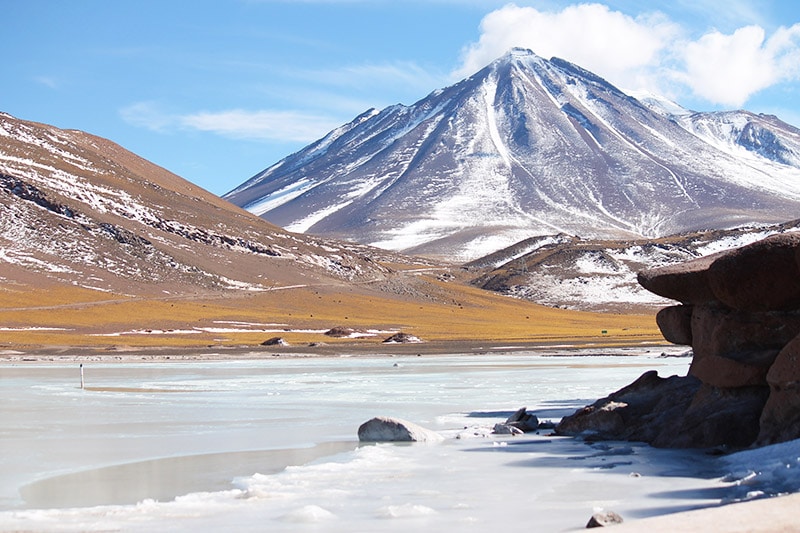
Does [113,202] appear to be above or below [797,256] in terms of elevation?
above

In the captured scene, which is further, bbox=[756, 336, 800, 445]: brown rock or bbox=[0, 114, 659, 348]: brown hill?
bbox=[0, 114, 659, 348]: brown hill

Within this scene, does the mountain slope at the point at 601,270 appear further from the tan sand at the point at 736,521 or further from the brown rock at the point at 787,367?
the tan sand at the point at 736,521

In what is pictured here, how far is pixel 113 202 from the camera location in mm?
130375

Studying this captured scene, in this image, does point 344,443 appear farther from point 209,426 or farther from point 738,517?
point 738,517

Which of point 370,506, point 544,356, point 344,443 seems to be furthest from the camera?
point 544,356

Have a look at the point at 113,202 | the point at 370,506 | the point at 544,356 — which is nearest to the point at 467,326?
the point at 544,356

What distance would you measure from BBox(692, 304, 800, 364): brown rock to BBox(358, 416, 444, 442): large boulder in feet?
19.4

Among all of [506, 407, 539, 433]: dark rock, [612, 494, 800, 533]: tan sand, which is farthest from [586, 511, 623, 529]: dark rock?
[506, 407, 539, 433]: dark rock

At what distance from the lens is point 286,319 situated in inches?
3698

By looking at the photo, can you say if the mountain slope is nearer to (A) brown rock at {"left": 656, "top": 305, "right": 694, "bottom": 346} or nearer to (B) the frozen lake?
(B) the frozen lake

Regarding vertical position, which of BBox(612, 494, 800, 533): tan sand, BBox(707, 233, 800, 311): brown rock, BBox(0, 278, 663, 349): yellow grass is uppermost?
BBox(0, 278, 663, 349): yellow grass

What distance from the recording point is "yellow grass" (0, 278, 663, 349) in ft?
244

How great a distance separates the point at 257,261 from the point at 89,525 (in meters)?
116

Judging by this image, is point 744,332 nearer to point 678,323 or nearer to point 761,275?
point 761,275
